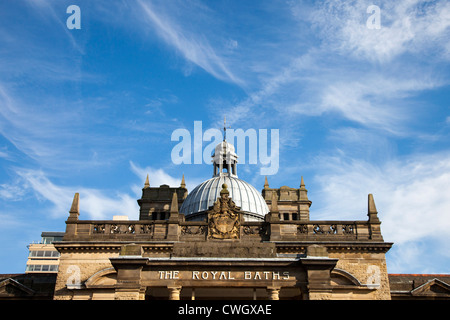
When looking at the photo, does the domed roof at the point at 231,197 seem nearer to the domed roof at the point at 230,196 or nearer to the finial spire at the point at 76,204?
the domed roof at the point at 230,196

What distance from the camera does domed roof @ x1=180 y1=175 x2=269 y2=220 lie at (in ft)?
139

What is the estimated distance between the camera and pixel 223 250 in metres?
23.8

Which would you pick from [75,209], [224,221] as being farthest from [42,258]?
[224,221]

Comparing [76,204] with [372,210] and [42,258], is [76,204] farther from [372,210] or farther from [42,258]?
[42,258]

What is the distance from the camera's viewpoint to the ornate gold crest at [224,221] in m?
34.5

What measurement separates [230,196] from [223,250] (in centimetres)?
1898

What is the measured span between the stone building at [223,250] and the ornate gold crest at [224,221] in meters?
0.07

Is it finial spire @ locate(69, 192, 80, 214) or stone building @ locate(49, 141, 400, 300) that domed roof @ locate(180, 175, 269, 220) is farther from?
finial spire @ locate(69, 192, 80, 214)

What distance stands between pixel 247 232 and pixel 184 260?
42.6ft

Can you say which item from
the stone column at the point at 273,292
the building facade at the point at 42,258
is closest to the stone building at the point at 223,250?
the stone column at the point at 273,292

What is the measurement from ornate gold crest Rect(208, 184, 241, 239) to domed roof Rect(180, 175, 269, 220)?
669 centimetres
